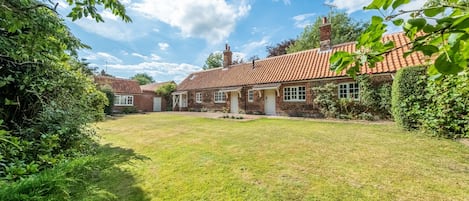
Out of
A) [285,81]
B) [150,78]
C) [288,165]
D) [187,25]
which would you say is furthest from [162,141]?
[150,78]

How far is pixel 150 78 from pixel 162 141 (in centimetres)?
7465

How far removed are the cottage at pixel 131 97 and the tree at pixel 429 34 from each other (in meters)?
27.0

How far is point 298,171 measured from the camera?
12.3 ft

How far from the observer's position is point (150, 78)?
7481 centimetres

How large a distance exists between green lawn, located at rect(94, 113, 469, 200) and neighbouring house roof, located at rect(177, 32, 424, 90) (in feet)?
20.3

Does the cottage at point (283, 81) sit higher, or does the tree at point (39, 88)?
the cottage at point (283, 81)

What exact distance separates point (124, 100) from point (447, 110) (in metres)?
28.3

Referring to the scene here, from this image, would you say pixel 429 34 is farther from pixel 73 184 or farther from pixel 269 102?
pixel 269 102

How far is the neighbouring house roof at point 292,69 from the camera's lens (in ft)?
36.7

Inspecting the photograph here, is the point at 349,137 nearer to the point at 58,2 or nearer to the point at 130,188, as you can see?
the point at 130,188

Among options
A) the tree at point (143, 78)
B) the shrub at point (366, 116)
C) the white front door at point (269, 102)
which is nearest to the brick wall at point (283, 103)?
the white front door at point (269, 102)

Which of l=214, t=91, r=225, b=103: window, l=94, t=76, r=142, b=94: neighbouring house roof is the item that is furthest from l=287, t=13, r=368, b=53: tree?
l=94, t=76, r=142, b=94: neighbouring house roof

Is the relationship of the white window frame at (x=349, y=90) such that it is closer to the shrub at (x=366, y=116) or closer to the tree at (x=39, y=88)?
the shrub at (x=366, y=116)

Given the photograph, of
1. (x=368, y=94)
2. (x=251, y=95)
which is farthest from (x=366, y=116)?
(x=251, y=95)
